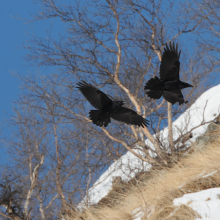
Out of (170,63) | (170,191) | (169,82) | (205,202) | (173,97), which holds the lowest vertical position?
(205,202)

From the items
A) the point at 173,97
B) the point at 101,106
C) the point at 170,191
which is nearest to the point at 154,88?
the point at 173,97

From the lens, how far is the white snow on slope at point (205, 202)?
14.9 ft

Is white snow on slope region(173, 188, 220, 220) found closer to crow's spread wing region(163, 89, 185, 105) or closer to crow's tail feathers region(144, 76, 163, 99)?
crow's spread wing region(163, 89, 185, 105)

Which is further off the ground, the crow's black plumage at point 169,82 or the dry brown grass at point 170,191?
the crow's black plumage at point 169,82

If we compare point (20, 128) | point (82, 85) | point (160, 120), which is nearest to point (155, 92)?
point (82, 85)

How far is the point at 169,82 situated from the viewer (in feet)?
17.7

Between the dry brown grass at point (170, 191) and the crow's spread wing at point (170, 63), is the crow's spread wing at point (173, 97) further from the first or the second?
the dry brown grass at point (170, 191)

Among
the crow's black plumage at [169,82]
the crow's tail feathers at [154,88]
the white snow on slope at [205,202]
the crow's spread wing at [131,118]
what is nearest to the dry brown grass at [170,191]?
the white snow on slope at [205,202]

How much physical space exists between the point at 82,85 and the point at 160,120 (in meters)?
5.23

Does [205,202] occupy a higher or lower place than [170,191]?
lower

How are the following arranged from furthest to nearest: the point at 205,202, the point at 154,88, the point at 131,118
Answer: the point at 131,118 → the point at 154,88 → the point at 205,202

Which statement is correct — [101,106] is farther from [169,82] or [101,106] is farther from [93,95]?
[169,82]

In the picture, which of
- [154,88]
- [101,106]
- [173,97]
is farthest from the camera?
[173,97]

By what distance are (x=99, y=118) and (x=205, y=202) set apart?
2.01m
